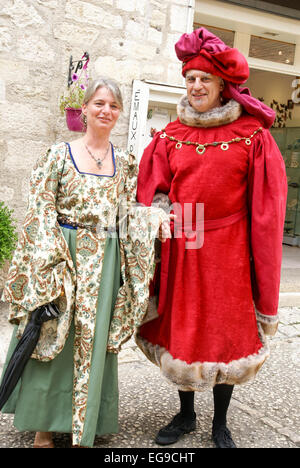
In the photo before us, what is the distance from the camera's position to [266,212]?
2281mm

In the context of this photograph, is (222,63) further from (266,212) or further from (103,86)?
(266,212)

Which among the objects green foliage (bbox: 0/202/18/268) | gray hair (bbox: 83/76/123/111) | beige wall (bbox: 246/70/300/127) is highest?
beige wall (bbox: 246/70/300/127)

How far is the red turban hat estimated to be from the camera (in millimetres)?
2244

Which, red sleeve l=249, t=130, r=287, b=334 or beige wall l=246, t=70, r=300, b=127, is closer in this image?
red sleeve l=249, t=130, r=287, b=334

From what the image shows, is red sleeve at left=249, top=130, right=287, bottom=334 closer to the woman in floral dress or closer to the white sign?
the woman in floral dress

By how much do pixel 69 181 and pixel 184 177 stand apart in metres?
0.55

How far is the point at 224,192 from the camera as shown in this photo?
7.63ft

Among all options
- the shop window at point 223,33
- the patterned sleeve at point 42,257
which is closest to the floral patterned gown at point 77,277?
the patterned sleeve at point 42,257

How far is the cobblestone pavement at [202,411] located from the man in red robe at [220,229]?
1.44 ft

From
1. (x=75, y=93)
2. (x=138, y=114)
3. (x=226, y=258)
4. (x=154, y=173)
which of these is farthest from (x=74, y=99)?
(x=226, y=258)

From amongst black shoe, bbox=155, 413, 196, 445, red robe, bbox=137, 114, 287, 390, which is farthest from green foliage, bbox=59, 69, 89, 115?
black shoe, bbox=155, 413, 196, 445

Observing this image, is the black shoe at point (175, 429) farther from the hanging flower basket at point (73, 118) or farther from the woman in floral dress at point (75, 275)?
the hanging flower basket at point (73, 118)

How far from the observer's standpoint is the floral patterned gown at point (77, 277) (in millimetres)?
2160

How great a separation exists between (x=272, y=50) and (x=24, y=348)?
4.40 m
